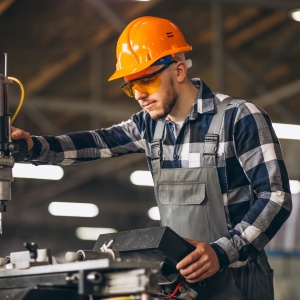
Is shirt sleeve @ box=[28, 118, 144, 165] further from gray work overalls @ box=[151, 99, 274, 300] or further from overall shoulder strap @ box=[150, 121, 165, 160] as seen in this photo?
gray work overalls @ box=[151, 99, 274, 300]

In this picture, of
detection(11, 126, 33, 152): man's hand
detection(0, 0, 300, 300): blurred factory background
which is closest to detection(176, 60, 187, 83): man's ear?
detection(11, 126, 33, 152): man's hand

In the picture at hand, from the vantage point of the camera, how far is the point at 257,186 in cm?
423

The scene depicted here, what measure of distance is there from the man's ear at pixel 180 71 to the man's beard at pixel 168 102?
6 cm

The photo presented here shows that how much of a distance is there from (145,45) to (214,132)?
56cm

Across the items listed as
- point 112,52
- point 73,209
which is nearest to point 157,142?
point 112,52

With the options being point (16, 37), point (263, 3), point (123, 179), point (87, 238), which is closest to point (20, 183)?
point (123, 179)

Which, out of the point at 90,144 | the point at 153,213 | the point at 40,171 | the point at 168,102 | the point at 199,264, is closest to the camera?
the point at 199,264

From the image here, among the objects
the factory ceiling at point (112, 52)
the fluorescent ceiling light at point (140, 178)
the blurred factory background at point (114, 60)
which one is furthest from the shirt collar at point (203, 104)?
the fluorescent ceiling light at point (140, 178)

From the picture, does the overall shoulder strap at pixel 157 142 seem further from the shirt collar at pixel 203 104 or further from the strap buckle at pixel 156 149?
the shirt collar at pixel 203 104

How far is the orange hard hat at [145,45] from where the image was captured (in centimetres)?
447

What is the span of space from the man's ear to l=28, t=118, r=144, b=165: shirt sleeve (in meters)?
0.40

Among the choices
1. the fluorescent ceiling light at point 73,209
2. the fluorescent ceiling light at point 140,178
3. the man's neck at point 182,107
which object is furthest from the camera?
the fluorescent ceiling light at point 73,209

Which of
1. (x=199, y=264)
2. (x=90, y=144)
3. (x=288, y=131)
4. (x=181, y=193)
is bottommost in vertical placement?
(x=199, y=264)

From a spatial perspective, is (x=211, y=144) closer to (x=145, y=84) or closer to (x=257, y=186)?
(x=257, y=186)
